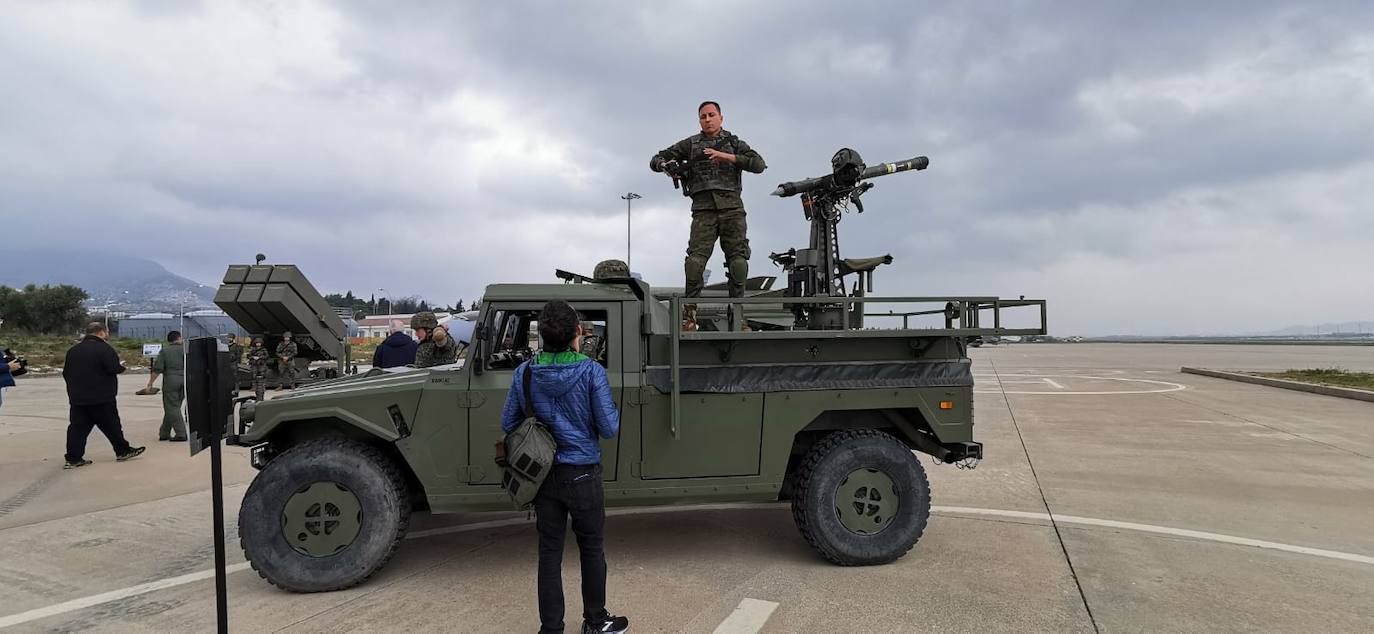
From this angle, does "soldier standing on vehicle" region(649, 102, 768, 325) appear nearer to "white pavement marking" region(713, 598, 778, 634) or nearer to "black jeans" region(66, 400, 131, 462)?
"white pavement marking" region(713, 598, 778, 634)

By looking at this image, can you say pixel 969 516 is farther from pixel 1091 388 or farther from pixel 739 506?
pixel 1091 388

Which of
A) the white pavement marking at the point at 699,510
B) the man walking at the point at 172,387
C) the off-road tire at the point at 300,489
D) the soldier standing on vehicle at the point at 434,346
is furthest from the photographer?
the man walking at the point at 172,387

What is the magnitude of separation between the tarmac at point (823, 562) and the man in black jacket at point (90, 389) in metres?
0.31

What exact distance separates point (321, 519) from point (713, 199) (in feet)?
11.6

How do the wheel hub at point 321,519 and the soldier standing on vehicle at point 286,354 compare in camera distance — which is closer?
the wheel hub at point 321,519

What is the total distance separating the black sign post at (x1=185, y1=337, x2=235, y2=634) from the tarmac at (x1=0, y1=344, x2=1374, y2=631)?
2.36 ft

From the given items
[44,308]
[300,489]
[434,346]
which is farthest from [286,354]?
[44,308]

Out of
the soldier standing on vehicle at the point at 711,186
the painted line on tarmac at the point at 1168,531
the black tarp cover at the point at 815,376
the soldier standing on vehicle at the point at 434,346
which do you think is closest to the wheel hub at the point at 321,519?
the black tarp cover at the point at 815,376

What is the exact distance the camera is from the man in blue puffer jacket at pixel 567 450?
314 cm

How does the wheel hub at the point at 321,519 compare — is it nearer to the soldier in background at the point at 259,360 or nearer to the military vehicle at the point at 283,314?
the military vehicle at the point at 283,314

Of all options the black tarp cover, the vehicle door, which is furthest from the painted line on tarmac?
the vehicle door

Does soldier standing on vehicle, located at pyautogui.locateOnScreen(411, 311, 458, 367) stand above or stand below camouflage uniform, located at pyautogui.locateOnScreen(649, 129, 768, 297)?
below

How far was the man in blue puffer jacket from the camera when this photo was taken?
3145mm

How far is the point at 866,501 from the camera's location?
4.41m
